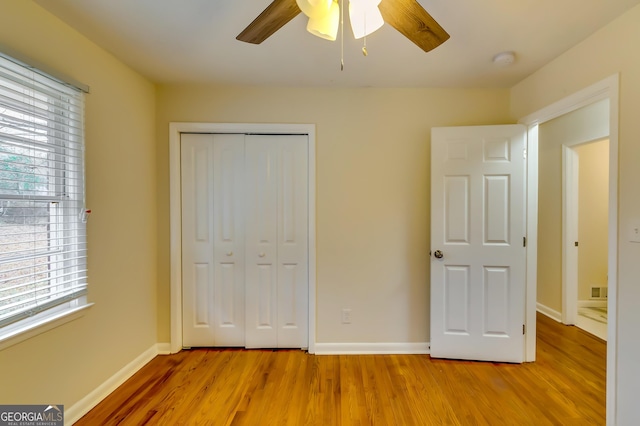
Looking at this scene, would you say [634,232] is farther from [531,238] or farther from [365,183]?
[365,183]

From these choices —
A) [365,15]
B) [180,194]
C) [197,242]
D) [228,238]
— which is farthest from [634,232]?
[180,194]

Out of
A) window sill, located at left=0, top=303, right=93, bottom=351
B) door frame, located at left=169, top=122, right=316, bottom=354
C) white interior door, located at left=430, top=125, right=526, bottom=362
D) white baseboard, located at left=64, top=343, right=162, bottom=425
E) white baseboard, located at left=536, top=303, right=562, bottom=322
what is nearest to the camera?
window sill, located at left=0, top=303, right=93, bottom=351

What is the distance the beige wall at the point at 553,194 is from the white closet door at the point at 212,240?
347cm

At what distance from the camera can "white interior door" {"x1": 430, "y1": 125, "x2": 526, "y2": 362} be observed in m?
2.05

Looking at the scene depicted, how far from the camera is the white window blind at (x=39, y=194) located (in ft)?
4.04

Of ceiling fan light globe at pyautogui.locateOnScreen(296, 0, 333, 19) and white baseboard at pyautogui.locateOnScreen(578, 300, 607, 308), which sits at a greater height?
ceiling fan light globe at pyautogui.locateOnScreen(296, 0, 333, 19)

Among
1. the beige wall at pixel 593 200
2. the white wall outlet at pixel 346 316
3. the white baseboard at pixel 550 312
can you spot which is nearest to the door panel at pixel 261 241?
the white wall outlet at pixel 346 316

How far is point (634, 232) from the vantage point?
52.1 inches

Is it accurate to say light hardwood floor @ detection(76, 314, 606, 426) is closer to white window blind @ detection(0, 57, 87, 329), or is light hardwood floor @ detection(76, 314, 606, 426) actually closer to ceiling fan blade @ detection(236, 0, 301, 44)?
white window blind @ detection(0, 57, 87, 329)

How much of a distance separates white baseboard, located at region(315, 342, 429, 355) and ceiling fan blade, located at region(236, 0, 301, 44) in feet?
7.42

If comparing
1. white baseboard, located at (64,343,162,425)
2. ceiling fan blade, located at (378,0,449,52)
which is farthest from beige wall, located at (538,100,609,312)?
white baseboard, located at (64,343,162,425)

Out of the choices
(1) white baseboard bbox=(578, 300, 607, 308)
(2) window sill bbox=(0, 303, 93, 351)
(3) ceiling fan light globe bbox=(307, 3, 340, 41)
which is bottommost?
(1) white baseboard bbox=(578, 300, 607, 308)

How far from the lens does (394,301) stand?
7.41 feet

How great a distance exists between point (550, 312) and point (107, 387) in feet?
14.3
